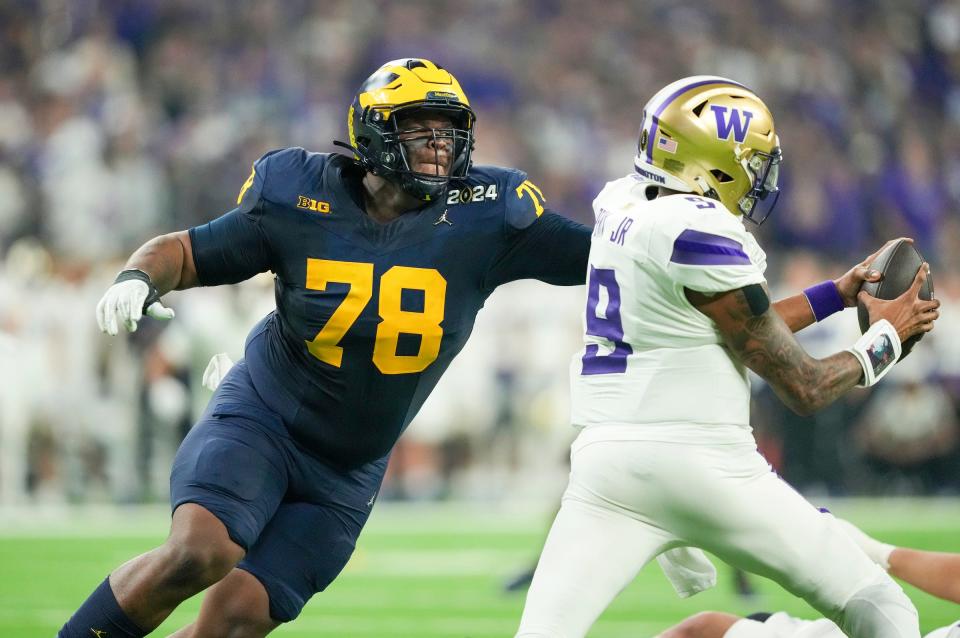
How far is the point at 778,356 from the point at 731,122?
1.93 ft

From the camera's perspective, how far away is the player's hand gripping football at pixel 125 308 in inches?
142

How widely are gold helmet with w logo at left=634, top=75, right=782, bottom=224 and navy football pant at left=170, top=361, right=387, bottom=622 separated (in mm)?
1265

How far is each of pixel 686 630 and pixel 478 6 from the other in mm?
11265

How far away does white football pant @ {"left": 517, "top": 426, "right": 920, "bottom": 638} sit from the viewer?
317 cm

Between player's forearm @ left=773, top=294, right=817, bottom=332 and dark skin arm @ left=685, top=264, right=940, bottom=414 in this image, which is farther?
player's forearm @ left=773, top=294, right=817, bottom=332

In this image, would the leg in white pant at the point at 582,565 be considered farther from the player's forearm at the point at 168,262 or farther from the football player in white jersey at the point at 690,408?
the player's forearm at the point at 168,262

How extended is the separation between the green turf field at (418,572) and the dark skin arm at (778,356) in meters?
2.47

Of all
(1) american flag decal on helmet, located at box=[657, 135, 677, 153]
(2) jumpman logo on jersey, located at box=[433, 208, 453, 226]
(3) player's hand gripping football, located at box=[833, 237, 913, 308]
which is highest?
(1) american flag decal on helmet, located at box=[657, 135, 677, 153]

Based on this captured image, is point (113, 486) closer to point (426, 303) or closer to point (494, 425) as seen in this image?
point (494, 425)

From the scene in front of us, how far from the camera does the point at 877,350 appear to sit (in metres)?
3.43

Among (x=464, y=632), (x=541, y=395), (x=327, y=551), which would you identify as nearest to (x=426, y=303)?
(x=327, y=551)

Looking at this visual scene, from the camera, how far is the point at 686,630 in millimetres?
3680

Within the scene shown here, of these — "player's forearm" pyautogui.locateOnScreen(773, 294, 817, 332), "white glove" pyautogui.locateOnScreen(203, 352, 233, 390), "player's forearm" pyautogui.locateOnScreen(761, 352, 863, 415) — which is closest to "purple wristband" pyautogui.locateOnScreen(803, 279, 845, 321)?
"player's forearm" pyautogui.locateOnScreen(773, 294, 817, 332)

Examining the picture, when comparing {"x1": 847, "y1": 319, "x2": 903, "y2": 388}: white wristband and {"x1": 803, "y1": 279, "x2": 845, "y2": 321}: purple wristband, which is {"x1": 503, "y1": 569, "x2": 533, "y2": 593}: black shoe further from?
{"x1": 847, "y1": 319, "x2": 903, "y2": 388}: white wristband
